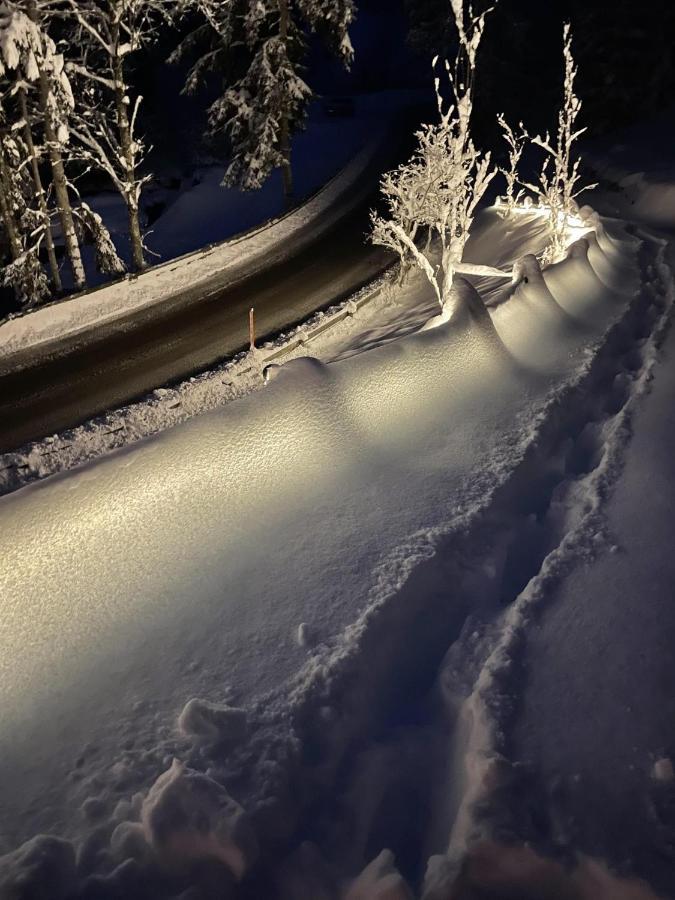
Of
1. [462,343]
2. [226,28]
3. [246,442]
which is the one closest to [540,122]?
[226,28]

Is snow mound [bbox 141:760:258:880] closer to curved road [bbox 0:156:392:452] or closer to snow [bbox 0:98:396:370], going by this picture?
curved road [bbox 0:156:392:452]

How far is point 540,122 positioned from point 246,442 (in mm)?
35812

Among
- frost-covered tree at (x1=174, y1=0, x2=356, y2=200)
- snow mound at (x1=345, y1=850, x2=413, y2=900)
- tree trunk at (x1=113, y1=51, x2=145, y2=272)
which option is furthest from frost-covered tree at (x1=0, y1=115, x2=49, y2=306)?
snow mound at (x1=345, y1=850, x2=413, y2=900)

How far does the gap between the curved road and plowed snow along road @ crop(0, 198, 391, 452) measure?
0.8 inches

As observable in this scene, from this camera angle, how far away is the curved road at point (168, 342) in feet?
36.3

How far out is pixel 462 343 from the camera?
33.2 ft

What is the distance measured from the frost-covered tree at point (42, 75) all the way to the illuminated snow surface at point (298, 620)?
34.5ft

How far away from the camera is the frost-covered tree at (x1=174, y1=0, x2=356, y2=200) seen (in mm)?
20594

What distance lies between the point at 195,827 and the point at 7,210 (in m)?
17.5

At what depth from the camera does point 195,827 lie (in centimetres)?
409

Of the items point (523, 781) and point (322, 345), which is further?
point (322, 345)

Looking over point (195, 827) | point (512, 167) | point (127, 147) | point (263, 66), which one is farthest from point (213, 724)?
point (263, 66)

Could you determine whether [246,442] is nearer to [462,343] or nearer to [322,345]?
[462,343]

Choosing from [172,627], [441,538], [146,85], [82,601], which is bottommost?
[441,538]
